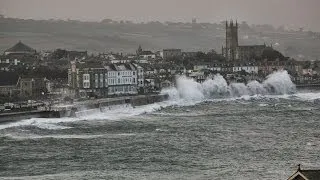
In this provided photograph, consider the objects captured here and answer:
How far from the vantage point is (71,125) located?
35.8 metres

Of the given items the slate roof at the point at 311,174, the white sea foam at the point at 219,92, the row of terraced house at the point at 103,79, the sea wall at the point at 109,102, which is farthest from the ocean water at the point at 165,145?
the row of terraced house at the point at 103,79

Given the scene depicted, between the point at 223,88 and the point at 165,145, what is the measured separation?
3925 centimetres

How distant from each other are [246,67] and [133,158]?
5766 cm

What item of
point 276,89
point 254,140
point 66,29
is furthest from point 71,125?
point 66,29

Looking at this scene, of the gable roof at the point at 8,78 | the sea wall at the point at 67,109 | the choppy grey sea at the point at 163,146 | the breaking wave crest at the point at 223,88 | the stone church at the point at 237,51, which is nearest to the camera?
the choppy grey sea at the point at 163,146

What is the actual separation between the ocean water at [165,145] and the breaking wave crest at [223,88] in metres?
15.8

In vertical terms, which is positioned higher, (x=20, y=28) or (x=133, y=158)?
(x=20, y=28)

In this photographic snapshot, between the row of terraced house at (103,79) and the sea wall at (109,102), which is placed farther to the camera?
the row of terraced house at (103,79)

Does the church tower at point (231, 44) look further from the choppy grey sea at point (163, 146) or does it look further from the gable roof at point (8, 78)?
the choppy grey sea at point (163, 146)

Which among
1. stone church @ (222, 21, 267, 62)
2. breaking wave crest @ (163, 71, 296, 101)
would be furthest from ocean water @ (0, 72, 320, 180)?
stone church @ (222, 21, 267, 62)

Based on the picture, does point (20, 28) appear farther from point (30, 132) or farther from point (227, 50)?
point (30, 132)

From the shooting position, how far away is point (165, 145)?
27.0 m

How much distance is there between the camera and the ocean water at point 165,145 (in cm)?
2138

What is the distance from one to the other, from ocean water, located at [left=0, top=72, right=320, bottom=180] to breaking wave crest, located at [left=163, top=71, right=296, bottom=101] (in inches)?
621
